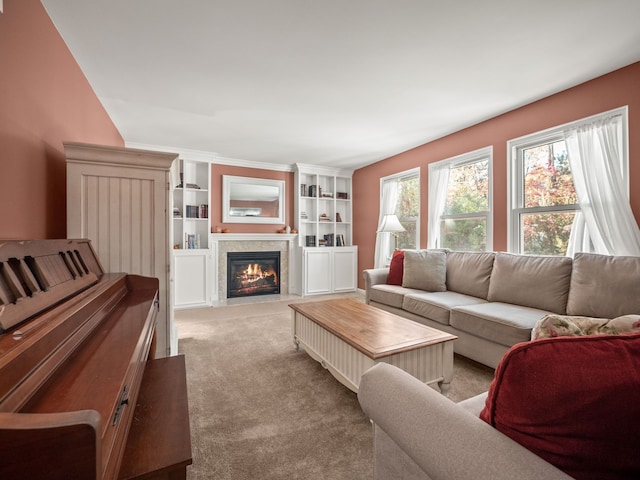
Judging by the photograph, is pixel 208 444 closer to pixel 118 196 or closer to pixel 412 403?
pixel 412 403

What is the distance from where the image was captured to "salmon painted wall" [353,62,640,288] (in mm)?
2420

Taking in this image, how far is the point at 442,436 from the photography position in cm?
74

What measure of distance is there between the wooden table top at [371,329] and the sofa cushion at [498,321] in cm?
54

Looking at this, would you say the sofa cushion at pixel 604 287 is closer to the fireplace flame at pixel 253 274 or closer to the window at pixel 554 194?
the window at pixel 554 194

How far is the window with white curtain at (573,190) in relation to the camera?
2.47m

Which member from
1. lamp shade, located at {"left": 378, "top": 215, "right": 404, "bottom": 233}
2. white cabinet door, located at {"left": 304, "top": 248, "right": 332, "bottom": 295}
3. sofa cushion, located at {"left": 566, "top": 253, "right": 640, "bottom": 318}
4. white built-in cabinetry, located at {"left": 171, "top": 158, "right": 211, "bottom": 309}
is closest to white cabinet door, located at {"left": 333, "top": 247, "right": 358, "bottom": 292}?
white cabinet door, located at {"left": 304, "top": 248, "right": 332, "bottom": 295}

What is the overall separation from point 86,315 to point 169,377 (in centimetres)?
55

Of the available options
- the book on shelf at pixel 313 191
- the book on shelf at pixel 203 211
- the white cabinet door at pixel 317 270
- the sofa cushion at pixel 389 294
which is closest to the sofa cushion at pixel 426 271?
the sofa cushion at pixel 389 294

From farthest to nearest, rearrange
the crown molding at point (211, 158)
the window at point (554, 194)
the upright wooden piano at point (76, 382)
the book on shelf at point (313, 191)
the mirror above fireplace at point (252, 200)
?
the book on shelf at point (313, 191), the mirror above fireplace at point (252, 200), the crown molding at point (211, 158), the window at point (554, 194), the upright wooden piano at point (76, 382)

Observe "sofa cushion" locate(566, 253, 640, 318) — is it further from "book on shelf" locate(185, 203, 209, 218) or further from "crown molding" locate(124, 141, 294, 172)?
"book on shelf" locate(185, 203, 209, 218)

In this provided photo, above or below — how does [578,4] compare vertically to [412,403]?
above

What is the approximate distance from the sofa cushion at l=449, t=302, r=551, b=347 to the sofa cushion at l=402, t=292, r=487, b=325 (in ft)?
0.36

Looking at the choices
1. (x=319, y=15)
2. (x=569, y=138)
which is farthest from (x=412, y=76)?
(x=569, y=138)

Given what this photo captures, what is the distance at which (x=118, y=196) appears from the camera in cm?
203
